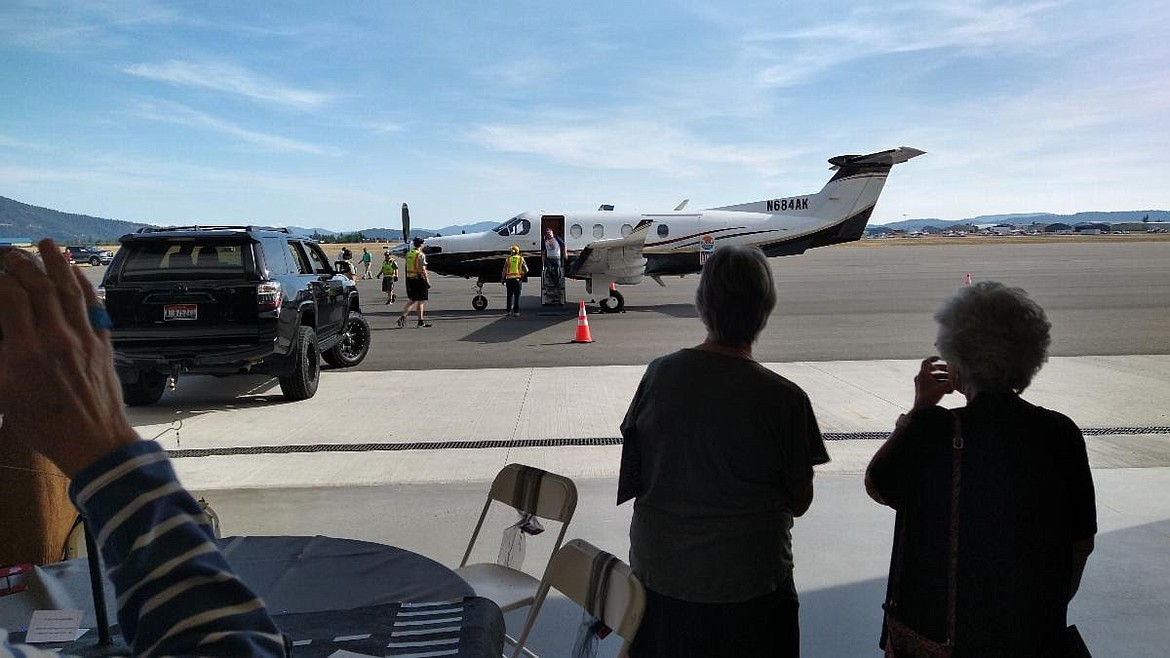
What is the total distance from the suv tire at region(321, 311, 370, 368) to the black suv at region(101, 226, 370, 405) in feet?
7.50

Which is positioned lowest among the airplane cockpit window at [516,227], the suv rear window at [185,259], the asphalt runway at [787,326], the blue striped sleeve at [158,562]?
the asphalt runway at [787,326]

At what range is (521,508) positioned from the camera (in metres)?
3.56

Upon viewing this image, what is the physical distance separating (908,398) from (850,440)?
2.01 m

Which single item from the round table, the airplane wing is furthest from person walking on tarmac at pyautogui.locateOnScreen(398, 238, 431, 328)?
the round table

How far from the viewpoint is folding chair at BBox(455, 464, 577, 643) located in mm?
3330

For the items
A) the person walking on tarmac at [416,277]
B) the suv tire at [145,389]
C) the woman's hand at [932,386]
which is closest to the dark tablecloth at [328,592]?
the woman's hand at [932,386]

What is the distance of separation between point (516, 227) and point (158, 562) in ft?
61.0

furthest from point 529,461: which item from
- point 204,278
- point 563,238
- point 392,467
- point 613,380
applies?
point 563,238

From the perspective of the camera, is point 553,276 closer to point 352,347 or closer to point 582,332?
point 582,332

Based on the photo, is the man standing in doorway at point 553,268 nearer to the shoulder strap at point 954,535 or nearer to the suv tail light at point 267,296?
the suv tail light at point 267,296

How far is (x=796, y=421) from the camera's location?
93.5 inches

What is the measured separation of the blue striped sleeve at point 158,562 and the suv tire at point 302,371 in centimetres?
808

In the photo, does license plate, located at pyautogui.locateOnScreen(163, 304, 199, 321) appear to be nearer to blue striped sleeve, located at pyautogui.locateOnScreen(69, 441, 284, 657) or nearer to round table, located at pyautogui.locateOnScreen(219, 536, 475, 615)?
round table, located at pyautogui.locateOnScreen(219, 536, 475, 615)

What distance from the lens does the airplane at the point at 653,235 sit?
60.4ft
